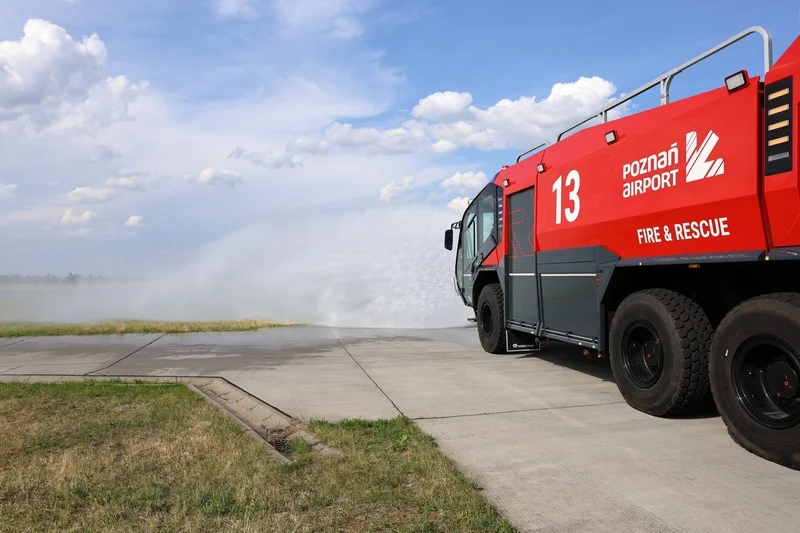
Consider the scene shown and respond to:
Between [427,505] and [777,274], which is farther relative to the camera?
[777,274]

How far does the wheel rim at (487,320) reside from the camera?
1006 centimetres

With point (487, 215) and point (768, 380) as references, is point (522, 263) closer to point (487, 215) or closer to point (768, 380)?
point (487, 215)

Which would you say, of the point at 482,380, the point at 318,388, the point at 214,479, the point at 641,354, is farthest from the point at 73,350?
the point at 641,354

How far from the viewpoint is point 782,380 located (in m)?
4.01

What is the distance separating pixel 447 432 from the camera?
512 centimetres

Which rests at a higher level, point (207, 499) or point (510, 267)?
point (510, 267)

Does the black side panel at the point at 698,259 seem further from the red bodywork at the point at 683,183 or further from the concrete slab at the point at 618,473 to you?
the concrete slab at the point at 618,473

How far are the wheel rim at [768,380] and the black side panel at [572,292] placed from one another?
1773mm

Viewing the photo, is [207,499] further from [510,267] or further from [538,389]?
[510,267]

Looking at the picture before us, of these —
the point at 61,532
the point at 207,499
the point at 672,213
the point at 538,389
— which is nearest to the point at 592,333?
the point at 538,389

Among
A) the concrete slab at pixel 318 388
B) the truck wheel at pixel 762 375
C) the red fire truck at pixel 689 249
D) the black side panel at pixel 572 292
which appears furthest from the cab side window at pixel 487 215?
the truck wheel at pixel 762 375

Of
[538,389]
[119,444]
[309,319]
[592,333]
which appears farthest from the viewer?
[309,319]

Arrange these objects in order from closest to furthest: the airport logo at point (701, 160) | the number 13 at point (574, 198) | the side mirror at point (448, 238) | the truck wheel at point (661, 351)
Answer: the airport logo at point (701, 160), the truck wheel at point (661, 351), the number 13 at point (574, 198), the side mirror at point (448, 238)

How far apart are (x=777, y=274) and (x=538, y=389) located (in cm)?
317
